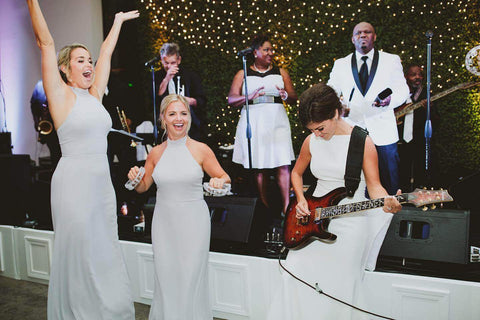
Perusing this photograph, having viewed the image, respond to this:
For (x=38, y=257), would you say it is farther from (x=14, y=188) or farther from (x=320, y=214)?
(x=320, y=214)

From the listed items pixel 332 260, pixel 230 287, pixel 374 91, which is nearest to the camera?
pixel 332 260

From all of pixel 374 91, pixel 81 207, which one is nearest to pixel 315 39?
pixel 374 91

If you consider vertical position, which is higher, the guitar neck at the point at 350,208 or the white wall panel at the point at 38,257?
the guitar neck at the point at 350,208

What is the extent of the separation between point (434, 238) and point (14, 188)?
4.49 meters

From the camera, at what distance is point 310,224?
238cm

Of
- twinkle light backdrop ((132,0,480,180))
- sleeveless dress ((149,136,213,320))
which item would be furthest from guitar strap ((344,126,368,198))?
twinkle light backdrop ((132,0,480,180))

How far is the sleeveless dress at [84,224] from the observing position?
2.35 m

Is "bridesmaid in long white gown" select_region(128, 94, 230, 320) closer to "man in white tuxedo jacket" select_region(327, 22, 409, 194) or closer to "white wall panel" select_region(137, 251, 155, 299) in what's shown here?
"white wall panel" select_region(137, 251, 155, 299)

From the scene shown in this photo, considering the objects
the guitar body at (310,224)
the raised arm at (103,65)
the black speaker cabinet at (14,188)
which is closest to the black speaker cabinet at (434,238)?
the guitar body at (310,224)

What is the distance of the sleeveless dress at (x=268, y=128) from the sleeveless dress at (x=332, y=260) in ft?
6.99

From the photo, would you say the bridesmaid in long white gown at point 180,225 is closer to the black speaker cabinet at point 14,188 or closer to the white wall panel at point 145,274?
the white wall panel at point 145,274

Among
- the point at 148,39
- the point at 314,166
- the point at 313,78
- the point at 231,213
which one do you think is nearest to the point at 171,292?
the point at 231,213

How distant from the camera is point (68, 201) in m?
2.35

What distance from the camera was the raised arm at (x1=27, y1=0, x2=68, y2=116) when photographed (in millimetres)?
2111
